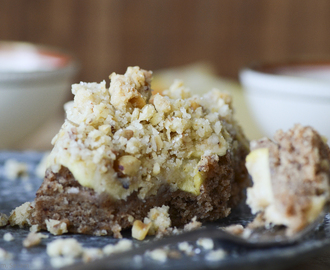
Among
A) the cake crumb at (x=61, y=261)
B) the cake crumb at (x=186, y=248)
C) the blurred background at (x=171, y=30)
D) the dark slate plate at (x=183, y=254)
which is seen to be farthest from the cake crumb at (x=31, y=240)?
the blurred background at (x=171, y=30)

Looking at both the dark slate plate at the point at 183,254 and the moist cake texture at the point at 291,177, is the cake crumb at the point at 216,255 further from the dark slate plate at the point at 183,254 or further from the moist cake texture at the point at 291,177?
the moist cake texture at the point at 291,177

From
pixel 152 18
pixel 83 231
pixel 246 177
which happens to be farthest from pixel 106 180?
pixel 152 18

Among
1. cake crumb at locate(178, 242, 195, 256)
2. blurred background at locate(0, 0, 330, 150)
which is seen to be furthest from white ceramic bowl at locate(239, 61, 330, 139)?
blurred background at locate(0, 0, 330, 150)

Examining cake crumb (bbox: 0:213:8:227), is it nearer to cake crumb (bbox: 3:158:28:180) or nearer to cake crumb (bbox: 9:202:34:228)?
cake crumb (bbox: 9:202:34:228)

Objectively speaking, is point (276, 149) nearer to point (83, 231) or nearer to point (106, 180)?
point (106, 180)

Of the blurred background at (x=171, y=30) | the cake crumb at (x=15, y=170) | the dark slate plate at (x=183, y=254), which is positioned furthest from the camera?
the blurred background at (x=171, y=30)
